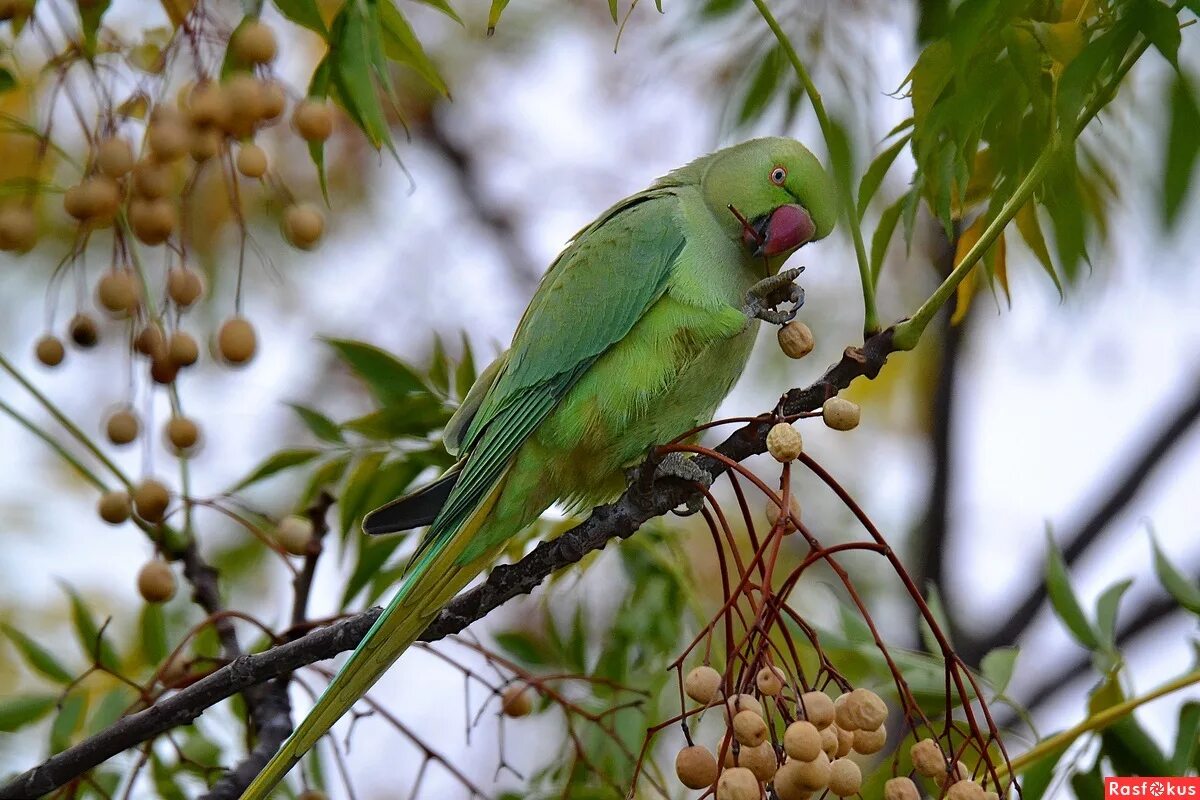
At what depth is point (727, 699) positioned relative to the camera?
61.8 inches

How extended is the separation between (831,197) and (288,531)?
1358mm

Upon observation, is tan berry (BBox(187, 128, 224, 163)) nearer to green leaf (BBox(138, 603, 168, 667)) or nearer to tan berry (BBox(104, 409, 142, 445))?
tan berry (BBox(104, 409, 142, 445))

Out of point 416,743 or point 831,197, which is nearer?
point 416,743

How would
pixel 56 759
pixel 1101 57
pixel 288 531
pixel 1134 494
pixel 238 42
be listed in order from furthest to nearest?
pixel 1134 494 → pixel 288 531 → pixel 238 42 → pixel 56 759 → pixel 1101 57

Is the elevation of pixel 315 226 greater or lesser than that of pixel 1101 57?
greater

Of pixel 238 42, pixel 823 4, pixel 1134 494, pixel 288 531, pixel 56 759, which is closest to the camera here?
pixel 56 759

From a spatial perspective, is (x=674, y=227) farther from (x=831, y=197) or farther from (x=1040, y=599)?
(x=1040, y=599)

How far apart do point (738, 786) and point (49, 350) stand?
1763 millimetres

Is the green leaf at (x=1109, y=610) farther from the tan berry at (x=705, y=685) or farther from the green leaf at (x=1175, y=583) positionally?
the tan berry at (x=705, y=685)

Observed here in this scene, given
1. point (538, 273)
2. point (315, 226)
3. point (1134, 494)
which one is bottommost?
point (315, 226)

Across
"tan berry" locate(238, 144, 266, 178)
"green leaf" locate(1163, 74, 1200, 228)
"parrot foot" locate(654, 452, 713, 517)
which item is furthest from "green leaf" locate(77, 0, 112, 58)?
"green leaf" locate(1163, 74, 1200, 228)

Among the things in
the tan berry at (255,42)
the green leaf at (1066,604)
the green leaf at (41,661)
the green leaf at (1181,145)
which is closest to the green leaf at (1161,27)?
the green leaf at (1181,145)

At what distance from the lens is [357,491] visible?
2.56m

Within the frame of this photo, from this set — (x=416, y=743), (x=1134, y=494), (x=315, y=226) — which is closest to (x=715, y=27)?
(x=315, y=226)
